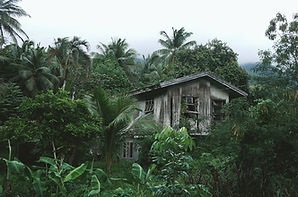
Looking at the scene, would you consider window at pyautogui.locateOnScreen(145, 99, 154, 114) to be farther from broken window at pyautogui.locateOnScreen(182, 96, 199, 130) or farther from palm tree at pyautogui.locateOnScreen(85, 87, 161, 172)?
palm tree at pyautogui.locateOnScreen(85, 87, 161, 172)

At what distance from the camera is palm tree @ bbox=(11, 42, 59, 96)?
24.6 metres

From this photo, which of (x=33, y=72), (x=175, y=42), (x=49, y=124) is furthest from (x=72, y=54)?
(x=49, y=124)

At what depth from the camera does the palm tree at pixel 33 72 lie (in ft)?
80.8

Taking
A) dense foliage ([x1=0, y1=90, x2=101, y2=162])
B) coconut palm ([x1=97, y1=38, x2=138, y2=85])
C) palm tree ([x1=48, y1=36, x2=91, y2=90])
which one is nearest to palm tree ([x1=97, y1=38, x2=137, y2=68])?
coconut palm ([x1=97, y1=38, x2=138, y2=85])

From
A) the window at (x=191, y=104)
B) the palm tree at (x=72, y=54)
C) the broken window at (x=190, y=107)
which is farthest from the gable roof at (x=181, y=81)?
the palm tree at (x=72, y=54)

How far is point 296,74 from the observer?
18969mm

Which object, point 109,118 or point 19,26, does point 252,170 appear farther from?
point 19,26

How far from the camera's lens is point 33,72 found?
2581 centimetres

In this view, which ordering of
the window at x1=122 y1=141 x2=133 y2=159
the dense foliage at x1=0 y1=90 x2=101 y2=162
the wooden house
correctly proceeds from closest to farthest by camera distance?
the dense foliage at x1=0 y1=90 x2=101 y2=162 → the wooden house → the window at x1=122 y1=141 x2=133 y2=159

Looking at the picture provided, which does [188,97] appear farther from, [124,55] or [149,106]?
[124,55]

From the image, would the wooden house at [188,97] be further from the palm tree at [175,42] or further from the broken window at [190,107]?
the palm tree at [175,42]

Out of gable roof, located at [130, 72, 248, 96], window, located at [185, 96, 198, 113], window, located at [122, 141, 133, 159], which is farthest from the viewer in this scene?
window, located at [122, 141, 133, 159]

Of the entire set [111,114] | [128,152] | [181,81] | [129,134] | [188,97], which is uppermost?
[181,81]

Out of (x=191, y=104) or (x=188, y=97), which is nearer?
(x=191, y=104)
